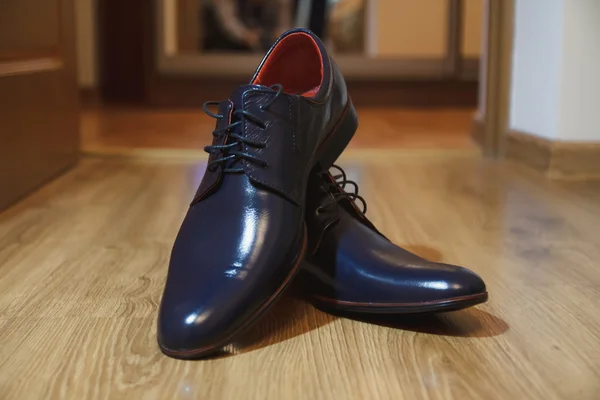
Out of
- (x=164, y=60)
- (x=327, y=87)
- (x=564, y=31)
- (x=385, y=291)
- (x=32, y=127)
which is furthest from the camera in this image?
(x=164, y=60)

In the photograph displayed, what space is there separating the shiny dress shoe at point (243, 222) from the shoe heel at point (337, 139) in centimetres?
1

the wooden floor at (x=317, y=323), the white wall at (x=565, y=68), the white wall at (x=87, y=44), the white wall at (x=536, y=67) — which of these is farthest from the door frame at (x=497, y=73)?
the white wall at (x=87, y=44)

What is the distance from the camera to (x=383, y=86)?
3281 millimetres

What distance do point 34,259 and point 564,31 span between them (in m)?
1.16

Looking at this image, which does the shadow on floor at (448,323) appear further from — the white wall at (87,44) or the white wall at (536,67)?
the white wall at (87,44)

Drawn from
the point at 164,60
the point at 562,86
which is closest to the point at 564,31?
the point at 562,86

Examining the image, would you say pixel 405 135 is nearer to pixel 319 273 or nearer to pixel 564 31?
pixel 564 31

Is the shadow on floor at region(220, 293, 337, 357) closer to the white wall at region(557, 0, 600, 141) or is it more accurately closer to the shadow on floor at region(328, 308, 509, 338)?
the shadow on floor at region(328, 308, 509, 338)

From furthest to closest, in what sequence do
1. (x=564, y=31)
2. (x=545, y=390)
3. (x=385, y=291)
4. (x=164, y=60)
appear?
(x=164, y=60) → (x=564, y=31) → (x=385, y=291) → (x=545, y=390)

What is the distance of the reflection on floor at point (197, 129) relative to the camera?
6.71 ft

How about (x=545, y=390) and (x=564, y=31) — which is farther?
(x=564, y=31)

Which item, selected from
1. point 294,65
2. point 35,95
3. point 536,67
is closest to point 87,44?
point 35,95

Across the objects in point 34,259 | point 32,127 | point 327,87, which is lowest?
point 34,259

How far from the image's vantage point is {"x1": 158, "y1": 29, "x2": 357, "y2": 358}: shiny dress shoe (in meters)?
0.62
